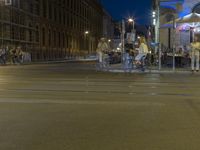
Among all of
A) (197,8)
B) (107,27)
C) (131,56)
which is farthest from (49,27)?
(107,27)

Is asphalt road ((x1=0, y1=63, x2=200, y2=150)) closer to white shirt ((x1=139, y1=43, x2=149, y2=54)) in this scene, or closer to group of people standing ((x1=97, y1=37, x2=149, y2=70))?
white shirt ((x1=139, y1=43, x2=149, y2=54))

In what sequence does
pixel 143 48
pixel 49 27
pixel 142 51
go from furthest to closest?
pixel 49 27 → pixel 142 51 → pixel 143 48

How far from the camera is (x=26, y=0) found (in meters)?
66.2

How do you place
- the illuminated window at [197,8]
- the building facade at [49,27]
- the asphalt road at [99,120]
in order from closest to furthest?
the asphalt road at [99,120]
the illuminated window at [197,8]
the building facade at [49,27]

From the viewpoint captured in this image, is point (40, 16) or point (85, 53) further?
point (85, 53)

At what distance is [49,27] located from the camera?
258 ft

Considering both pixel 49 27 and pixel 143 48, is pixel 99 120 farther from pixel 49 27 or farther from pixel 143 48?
pixel 49 27

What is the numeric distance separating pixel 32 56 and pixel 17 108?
188 feet

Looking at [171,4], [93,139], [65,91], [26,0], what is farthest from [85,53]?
[93,139]

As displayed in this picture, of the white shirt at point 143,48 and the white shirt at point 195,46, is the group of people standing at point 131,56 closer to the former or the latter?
the white shirt at point 143,48

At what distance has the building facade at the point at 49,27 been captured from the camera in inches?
2377

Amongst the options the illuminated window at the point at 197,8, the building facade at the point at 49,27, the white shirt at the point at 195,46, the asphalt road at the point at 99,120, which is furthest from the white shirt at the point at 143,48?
the building facade at the point at 49,27

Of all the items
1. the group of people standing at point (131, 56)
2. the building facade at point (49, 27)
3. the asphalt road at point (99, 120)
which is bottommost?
the asphalt road at point (99, 120)

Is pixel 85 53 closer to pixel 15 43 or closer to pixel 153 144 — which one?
pixel 15 43
